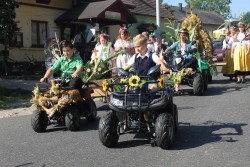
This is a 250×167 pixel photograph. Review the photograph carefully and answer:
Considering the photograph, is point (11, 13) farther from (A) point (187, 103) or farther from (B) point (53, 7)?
(B) point (53, 7)

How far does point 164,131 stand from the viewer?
18.8 ft

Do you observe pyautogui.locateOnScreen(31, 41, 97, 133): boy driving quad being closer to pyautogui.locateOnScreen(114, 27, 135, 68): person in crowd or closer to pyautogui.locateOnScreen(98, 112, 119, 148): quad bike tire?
pyautogui.locateOnScreen(98, 112, 119, 148): quad bike tire

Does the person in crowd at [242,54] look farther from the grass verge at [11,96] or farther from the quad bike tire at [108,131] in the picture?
the quad bike tire at [108,131]

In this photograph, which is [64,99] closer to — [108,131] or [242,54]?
[108,131]

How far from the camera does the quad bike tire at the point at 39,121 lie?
738cm

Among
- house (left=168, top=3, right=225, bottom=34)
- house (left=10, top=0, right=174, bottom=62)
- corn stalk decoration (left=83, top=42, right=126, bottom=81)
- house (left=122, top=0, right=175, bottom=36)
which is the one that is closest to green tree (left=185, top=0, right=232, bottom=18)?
house (left=168, top=3, right=225, bottom=34)

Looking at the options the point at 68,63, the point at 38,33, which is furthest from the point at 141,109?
the point at 38,33

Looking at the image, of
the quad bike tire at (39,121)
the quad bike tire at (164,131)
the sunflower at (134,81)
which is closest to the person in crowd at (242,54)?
the quad bike tire at (39,121)

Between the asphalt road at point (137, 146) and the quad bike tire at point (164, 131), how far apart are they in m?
0.11

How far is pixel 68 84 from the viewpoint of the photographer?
7793 mm

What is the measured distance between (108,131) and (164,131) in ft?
2.57

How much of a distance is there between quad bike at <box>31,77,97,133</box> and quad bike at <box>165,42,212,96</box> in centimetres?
405

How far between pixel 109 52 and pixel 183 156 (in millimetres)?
5724

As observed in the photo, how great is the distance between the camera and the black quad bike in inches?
443
